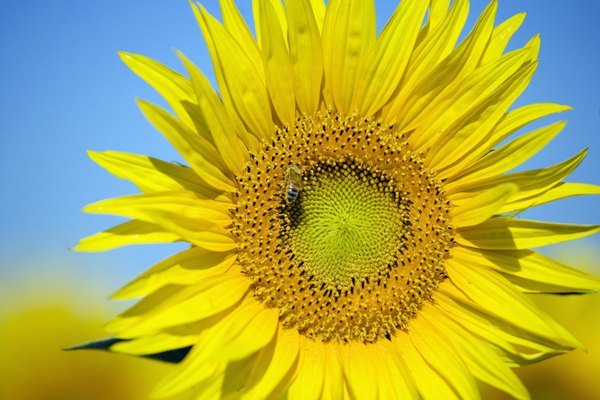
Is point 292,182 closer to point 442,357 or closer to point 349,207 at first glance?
point 349,207

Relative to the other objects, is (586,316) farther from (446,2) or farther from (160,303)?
(160,303)

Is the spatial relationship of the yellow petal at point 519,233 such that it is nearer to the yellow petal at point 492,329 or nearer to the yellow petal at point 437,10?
the yellow petal at point 492,329

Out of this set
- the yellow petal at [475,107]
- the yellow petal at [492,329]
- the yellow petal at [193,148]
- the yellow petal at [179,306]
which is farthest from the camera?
the yellow petal at [475,107]

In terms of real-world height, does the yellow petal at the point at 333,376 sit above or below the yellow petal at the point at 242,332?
below

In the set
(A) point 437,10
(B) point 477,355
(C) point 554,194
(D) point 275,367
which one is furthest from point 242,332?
(A) point 437,10

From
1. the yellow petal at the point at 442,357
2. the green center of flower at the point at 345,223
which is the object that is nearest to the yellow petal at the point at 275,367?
the green center of flower at the point at 345,223

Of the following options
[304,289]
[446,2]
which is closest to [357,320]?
[304,289]
